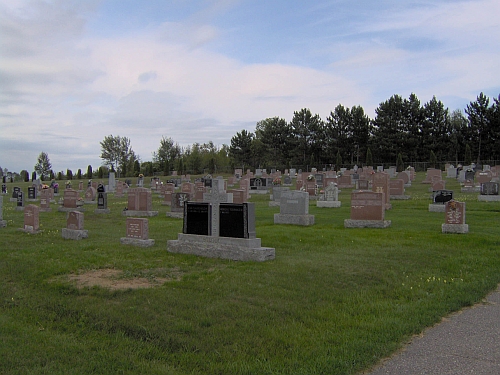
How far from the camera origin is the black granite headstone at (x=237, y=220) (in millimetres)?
9930

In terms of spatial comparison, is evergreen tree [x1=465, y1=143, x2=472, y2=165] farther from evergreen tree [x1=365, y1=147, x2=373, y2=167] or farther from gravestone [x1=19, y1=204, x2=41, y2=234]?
gravestone [x1=19, y1=204, x2=41, y2=234]

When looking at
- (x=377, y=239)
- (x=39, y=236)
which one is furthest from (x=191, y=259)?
(x=39, y=236)

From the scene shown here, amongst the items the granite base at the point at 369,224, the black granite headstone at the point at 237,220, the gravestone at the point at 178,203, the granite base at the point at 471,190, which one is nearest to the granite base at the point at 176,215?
the gravestone at the point at 178,203

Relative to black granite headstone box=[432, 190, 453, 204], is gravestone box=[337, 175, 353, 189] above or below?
above

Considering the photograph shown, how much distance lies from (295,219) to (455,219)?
5.16m

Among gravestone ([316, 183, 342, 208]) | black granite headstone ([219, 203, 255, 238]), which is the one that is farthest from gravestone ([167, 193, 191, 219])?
black granite headstone ([219, 203, 255, 238])

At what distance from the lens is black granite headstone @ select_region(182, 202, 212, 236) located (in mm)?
10547

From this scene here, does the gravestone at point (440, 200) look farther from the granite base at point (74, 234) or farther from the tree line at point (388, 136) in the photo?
the tree line at point (388, 136)

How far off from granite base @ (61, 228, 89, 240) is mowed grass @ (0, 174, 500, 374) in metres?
1.21

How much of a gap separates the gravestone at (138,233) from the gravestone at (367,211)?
6.66 meters

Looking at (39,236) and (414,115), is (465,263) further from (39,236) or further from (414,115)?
(414,115)

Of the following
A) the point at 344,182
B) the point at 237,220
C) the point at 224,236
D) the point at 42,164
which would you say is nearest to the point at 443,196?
the point at 237,220

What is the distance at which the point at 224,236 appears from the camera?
10.2 m

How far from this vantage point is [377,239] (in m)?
12.4
